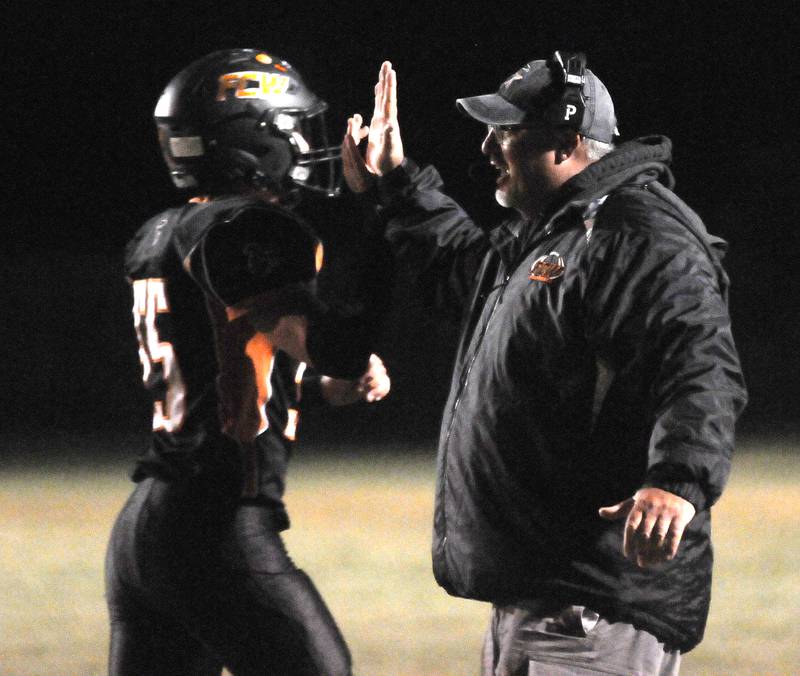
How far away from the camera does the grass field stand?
5.37 meters

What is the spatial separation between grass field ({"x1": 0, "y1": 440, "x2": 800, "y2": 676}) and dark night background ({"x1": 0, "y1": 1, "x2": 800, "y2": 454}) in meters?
1.49

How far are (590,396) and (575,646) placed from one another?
49cm

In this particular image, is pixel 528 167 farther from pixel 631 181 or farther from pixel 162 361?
pixel 162 361

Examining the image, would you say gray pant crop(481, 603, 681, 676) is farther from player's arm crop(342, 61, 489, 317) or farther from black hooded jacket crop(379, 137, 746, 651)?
player's arm crop(342, 61, 489, 317)

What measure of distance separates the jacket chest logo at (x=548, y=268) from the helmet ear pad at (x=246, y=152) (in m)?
0.80

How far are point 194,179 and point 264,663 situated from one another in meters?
1.15

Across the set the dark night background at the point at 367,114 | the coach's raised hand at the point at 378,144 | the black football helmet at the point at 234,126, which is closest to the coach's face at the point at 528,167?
the coach's raised hand at the point at 378,144

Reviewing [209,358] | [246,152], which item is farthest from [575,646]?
→ [246,152]

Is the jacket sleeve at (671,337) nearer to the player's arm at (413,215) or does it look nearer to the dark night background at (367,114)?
the player's arm at (413,215)

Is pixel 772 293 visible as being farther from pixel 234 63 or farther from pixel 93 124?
pixel 234 63

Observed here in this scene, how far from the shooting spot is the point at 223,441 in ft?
10.5

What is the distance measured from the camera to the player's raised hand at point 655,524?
2.58 metres

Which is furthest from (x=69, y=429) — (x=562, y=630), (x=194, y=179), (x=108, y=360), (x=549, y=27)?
(x=562, y=630)

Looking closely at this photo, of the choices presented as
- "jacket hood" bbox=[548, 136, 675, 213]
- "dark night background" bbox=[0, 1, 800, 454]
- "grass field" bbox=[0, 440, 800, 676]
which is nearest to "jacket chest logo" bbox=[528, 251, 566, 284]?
"jacket hood" bbox=[548, 136, 675, 213]
